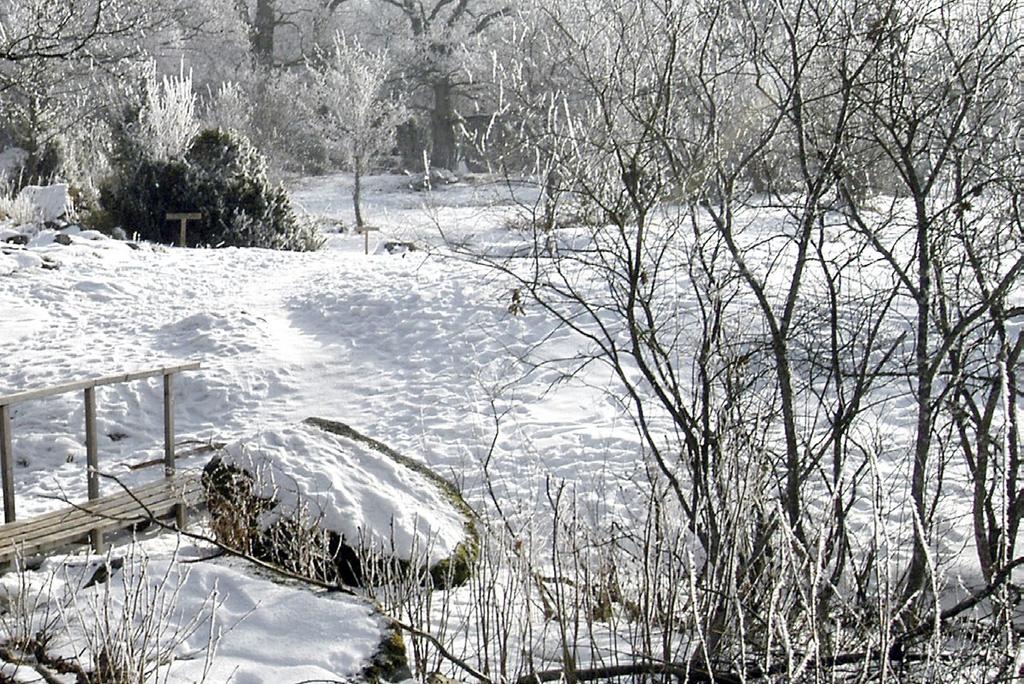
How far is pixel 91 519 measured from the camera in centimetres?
530

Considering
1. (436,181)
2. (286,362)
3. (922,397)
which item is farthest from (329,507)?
(436,181)

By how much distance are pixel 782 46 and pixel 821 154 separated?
0.77 metres

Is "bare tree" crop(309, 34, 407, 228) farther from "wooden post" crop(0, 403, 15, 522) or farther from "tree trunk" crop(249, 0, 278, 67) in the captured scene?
"wooden post" crop(0, 403, 15, 522)

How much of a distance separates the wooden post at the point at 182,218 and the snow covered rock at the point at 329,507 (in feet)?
34.8

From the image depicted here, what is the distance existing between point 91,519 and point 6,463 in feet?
1.97

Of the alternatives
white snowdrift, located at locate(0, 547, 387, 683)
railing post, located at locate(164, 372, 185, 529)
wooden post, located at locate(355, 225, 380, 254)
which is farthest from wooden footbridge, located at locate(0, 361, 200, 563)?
wooden post, located at locate(355, 225, 380, 254)

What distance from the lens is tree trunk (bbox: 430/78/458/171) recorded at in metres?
31.3

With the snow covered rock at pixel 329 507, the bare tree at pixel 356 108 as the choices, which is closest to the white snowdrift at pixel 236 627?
the snow covered rock at pixel 329 507

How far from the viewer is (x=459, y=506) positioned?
5.45m

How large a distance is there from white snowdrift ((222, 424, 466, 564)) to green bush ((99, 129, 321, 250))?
10.8m

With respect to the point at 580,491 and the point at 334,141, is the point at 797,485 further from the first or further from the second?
the point at 334,141

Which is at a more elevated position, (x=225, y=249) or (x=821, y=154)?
(x=821, y=154)

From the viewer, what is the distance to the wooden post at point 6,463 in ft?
17.8

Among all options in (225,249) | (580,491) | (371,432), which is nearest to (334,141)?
(225,249)
